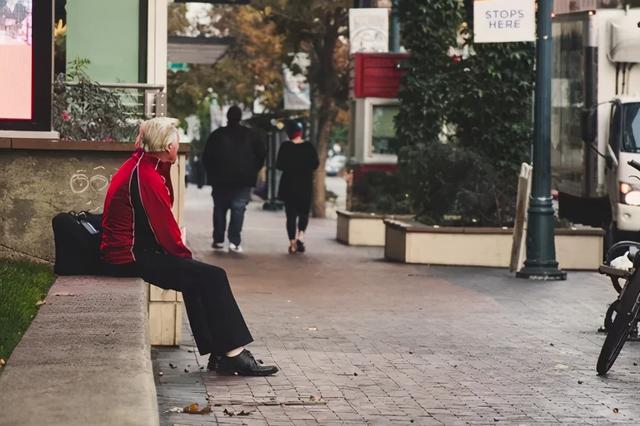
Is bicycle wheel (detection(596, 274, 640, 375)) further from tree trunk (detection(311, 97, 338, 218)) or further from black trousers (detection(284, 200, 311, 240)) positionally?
tree trunk (detection(311, 97, 338, 218))

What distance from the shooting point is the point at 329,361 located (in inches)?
405

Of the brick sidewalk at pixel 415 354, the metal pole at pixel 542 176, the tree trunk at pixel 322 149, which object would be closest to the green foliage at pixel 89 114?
the brick sidewalk at pixel 415 354

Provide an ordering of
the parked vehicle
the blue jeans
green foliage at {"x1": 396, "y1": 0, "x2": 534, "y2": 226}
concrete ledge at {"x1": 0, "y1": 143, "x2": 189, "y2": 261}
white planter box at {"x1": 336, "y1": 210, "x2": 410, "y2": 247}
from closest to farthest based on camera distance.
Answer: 1. concrete ledge at {"x1": 0, "y1": 143, "x2": 189, "y2": 261}
2. the parked vehicle
3. green foliage at {"x1": 396, "y1": 0, "x2": 534, "y2": 226}
4. the blue jeans
5. white planter box at {"x1": 336, "y1": 210, "x2": 410, "y2": 247}

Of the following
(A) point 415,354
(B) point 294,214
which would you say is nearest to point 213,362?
(A) point 415,354

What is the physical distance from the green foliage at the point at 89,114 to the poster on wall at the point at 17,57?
0.50 meters

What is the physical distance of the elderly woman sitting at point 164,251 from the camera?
30.9 feet

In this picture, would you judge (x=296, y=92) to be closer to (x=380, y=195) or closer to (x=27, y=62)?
(x=380, y=195)

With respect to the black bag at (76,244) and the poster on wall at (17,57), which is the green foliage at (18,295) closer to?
the black bag at (76,244)

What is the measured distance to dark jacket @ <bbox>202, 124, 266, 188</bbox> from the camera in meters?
21.0

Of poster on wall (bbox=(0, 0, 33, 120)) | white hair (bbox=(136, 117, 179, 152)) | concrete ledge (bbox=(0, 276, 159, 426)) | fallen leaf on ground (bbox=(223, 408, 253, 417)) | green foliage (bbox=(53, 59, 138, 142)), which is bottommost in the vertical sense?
fallen leaf on ground (bbox=(223, 408, 253, 417))

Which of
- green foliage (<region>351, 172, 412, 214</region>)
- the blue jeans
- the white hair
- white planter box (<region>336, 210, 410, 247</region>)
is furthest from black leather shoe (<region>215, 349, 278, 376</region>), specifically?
white planter box (<region>336, 210, 410, 247</region>)

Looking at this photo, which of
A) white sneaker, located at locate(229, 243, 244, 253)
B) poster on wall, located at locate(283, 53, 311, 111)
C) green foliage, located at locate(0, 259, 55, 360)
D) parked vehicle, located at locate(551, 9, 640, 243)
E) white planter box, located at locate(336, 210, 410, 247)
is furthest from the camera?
poster on wall, located at locate(283, 53, 311, 111)

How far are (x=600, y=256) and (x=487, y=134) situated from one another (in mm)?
4550

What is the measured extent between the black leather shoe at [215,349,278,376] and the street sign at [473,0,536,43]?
9.02 meters
